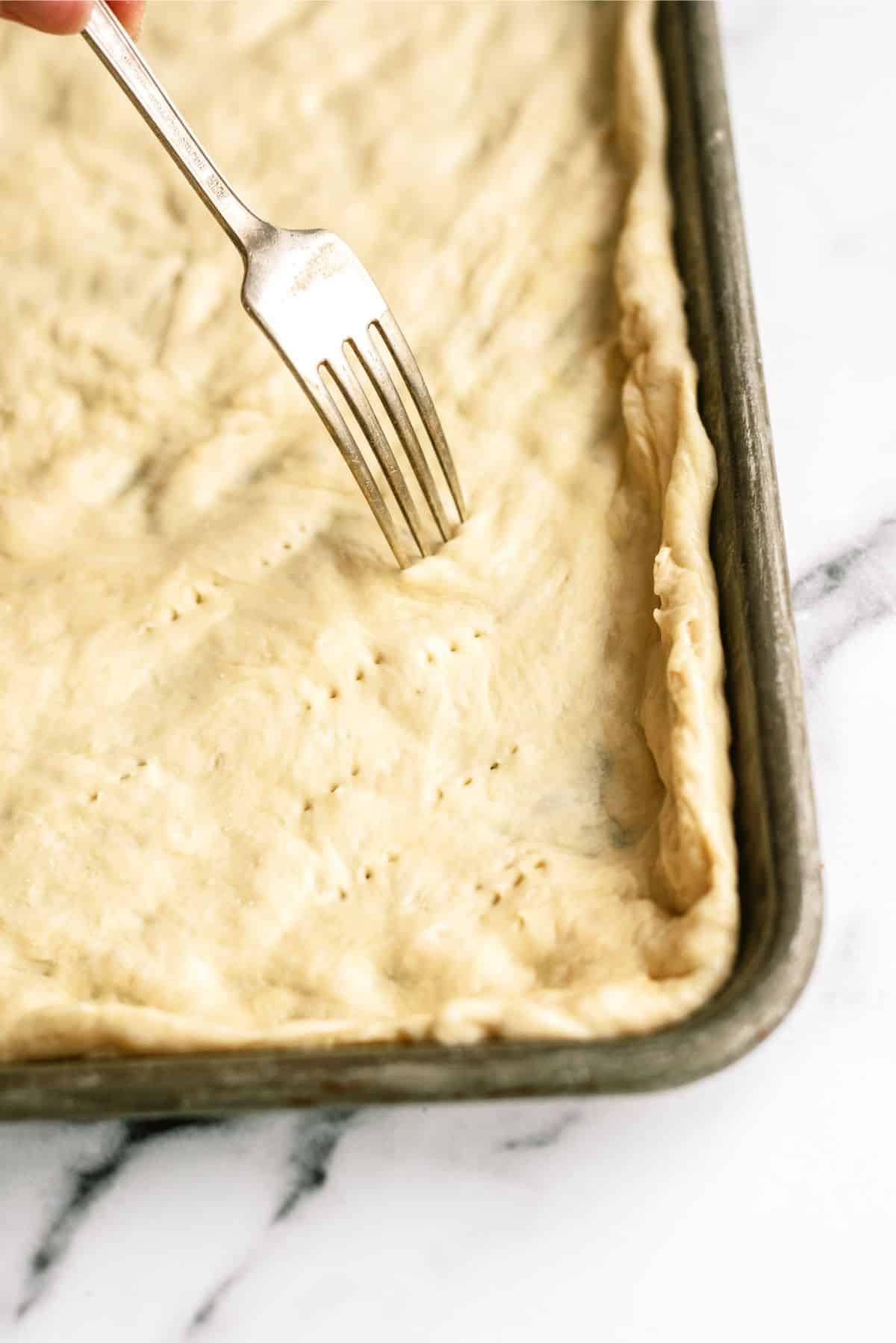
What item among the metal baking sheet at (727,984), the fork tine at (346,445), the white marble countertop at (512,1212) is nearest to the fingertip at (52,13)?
the fork tine at (346,445)

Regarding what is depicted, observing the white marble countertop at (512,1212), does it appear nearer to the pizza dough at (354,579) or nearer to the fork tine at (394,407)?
the pizza dough at (354,579)

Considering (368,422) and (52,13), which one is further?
(368,422)

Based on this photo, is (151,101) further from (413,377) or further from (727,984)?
(727,984)

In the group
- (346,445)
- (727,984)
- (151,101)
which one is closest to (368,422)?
(346,445)

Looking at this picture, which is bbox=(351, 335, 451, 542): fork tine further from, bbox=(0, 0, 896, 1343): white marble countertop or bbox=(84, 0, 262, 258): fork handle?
bbox=(0, 0, 896, 1343): white marble countertop

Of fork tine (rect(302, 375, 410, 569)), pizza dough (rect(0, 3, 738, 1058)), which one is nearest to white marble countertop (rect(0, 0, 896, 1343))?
pizza dough (rect(0, 3, 738, 1058))

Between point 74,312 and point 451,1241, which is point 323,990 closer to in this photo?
point 451,1241
